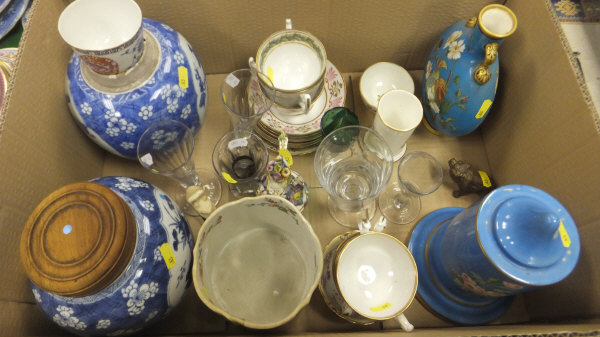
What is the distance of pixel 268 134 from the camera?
0.77 metres

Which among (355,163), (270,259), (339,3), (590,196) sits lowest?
(270,259)

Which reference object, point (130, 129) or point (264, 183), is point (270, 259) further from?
point (130, 129)

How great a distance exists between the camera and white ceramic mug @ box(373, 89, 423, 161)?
2.35 feet

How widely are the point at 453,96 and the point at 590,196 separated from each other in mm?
289

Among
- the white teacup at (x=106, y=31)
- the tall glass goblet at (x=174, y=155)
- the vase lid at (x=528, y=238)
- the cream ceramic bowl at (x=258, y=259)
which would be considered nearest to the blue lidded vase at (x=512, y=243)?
the vase lid at (x=528, y=238)

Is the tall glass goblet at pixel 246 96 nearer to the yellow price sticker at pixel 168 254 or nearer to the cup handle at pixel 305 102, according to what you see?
the cup handle at pixel 305 102

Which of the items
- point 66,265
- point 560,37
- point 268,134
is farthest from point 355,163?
Result: point 66,265

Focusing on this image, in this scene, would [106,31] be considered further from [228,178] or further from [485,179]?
[485,179]

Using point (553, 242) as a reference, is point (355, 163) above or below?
below

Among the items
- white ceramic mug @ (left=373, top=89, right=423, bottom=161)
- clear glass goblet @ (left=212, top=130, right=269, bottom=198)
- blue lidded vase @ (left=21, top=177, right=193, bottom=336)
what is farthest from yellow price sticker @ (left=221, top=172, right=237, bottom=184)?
white ceramic mug @ (left=373, top=89, right=423, bottom=161)

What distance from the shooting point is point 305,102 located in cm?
72

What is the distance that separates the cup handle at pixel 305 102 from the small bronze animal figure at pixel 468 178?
13.4 inches

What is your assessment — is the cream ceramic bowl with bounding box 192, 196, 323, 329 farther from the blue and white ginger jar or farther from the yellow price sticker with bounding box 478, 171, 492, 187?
the yellow price sticker with bounding box 478, 171, 492, 187

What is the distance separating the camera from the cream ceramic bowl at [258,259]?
1.86ft
